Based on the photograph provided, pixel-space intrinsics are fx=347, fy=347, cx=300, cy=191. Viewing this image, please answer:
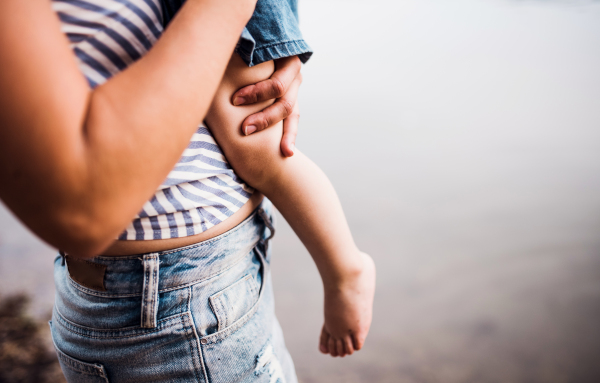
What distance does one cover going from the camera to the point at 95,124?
0.77 ft

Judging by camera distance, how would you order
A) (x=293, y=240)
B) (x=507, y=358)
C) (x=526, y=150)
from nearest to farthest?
(x=507, y=358), (x=526, y=150), (x=293, y=240)

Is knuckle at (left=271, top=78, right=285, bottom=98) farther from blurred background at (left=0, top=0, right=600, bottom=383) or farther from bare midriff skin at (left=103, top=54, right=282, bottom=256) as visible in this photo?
blurred background at (left=0, top=0, right=600, bottom=383)

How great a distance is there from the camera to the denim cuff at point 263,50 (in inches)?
15.6

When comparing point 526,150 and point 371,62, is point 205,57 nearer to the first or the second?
point 371,62

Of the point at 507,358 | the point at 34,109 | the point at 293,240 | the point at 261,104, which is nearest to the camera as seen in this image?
the point at 34,109

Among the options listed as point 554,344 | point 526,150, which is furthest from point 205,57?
point 554,344

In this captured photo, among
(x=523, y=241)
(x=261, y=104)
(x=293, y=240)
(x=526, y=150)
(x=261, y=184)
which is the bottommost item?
(x=293, y=240)

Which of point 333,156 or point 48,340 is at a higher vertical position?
point 333,156

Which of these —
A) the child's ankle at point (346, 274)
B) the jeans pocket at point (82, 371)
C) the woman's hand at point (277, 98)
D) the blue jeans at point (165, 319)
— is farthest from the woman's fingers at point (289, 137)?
the jeans pocket at point (82, 371)

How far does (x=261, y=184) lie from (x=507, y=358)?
57.0 inches

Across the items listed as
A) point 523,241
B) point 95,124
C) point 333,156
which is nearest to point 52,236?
point 95,124

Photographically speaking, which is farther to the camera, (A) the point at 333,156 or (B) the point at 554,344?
(A) the point at 333,156

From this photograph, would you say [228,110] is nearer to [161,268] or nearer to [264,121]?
[264,121]

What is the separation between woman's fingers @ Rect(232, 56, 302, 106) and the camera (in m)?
0.42
